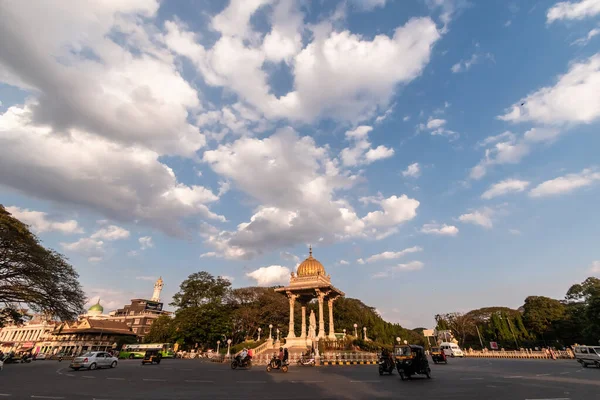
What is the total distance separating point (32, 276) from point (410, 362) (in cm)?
3205

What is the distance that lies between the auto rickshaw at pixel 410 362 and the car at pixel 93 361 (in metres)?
22.7

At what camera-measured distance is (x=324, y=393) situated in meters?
11.5

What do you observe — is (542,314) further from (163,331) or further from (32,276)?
(32,276)

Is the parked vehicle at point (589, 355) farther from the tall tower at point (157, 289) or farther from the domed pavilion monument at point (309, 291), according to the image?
the tall tower at point (157, 289)

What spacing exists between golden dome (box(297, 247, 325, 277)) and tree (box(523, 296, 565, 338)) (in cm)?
4799

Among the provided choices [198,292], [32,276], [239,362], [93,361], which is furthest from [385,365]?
[198,292]

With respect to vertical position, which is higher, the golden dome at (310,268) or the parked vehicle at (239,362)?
the golden dome at (310,268)

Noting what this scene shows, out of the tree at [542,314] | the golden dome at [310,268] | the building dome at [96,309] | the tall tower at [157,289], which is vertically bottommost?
the tree at [542,314]

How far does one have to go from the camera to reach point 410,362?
1628cm

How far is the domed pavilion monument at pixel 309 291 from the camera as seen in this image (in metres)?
38.8

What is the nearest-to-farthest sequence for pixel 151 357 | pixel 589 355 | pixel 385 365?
pixel 385 365
pixel 589 355
pixel 151 357

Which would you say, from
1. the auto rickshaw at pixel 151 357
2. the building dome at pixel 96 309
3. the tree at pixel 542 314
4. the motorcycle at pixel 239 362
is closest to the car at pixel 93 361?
the auto rickshaw at pixel 151 357

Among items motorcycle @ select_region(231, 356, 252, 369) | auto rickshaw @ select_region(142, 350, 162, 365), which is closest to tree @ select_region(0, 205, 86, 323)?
auto rickshaw @ select_region(142, 350, 162, 365)

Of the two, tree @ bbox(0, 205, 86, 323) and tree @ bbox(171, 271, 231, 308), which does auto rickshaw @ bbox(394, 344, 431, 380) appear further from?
tree @ bbox(171, 271, 231, 308)
